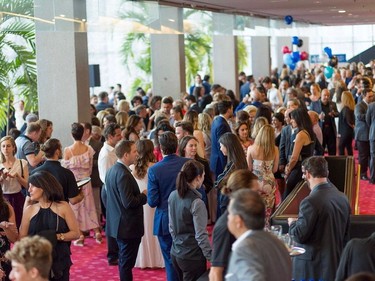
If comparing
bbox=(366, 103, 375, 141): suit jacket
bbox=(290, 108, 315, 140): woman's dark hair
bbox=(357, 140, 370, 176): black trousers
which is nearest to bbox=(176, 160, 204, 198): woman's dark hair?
bbox=(290, 108, 315, 140): woman's dark hair

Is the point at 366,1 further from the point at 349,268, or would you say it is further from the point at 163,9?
the point at 349,268

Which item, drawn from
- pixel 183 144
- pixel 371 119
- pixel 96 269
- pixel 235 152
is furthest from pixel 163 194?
pixel 371 119

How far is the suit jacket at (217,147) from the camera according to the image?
10.1 meters

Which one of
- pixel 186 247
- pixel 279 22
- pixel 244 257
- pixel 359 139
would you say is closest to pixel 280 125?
pixel 359 139

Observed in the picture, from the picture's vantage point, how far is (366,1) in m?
15.9

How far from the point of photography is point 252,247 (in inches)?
165

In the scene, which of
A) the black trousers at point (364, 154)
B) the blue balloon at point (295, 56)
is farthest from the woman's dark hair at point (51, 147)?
the blue balloon at point (295, 56)

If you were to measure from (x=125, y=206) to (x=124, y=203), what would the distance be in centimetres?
3

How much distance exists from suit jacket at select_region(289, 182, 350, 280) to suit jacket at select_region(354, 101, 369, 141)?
7313 millimetres

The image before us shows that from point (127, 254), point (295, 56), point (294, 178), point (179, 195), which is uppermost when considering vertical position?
point (295, 56)

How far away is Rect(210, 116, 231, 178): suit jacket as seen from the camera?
33.1 feet

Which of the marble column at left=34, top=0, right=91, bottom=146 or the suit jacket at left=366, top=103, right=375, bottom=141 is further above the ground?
the marble column at left=34, top=0, right=91, bottom=146

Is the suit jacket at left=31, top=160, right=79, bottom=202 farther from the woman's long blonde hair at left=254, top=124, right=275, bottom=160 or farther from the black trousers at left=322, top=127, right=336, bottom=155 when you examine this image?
the black trousers at left=322, top=127, right=336, bottom=155

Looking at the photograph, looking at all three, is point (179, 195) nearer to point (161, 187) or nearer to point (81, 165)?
point (161, 187)
